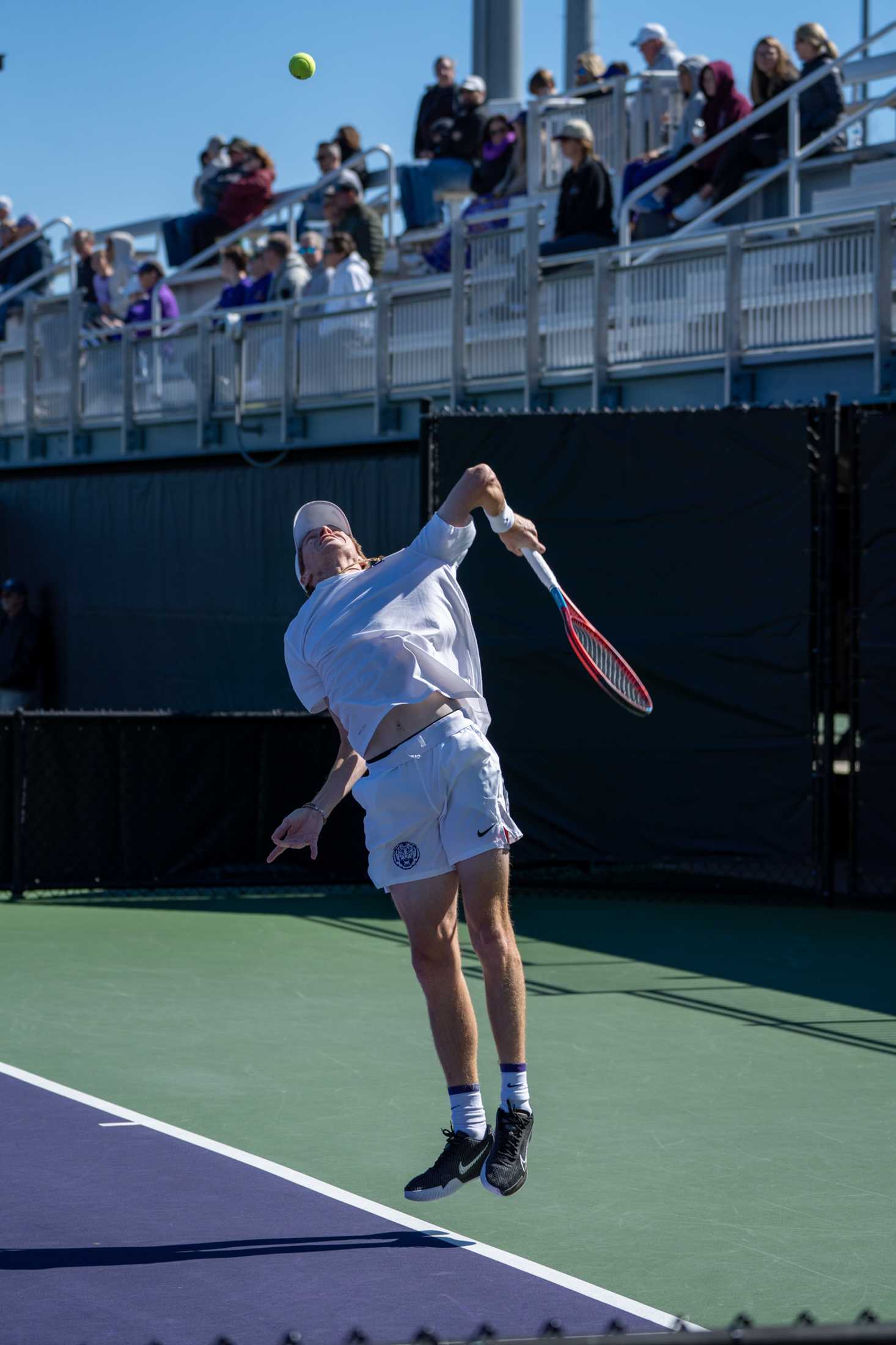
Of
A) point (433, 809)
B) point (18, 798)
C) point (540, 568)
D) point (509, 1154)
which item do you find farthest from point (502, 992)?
point (18, 798)

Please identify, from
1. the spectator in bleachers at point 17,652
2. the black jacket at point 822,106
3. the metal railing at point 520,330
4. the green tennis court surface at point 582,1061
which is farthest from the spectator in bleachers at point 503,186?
the green tennis court surface at point 582,1061

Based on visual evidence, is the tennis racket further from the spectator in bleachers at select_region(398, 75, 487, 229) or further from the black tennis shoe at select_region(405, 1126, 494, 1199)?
the spectator in bleachers at select_region(398, 75, 487, 229)

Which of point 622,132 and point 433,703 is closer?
point 433,703

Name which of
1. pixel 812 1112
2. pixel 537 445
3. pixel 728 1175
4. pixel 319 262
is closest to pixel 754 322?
pixel 537 445

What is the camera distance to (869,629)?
12.2m

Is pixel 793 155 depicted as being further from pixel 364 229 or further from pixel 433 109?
pixel 433 109

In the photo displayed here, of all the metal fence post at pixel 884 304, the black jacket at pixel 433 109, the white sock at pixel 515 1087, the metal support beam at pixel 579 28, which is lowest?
the white sock at pixel 515 1087

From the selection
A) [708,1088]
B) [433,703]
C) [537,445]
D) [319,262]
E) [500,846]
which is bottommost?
[708,1088]

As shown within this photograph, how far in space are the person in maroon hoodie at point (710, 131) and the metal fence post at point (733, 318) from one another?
8.37 feet

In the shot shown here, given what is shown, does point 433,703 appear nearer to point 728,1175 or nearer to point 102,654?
point 728,1175

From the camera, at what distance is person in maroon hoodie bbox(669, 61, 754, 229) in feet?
52.0

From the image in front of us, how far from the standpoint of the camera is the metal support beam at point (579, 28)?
28.0 meters

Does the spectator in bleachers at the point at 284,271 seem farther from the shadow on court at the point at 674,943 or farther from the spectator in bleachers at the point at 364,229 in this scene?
the shadow on court at the point at 674,943

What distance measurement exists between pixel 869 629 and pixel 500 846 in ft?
22.9
